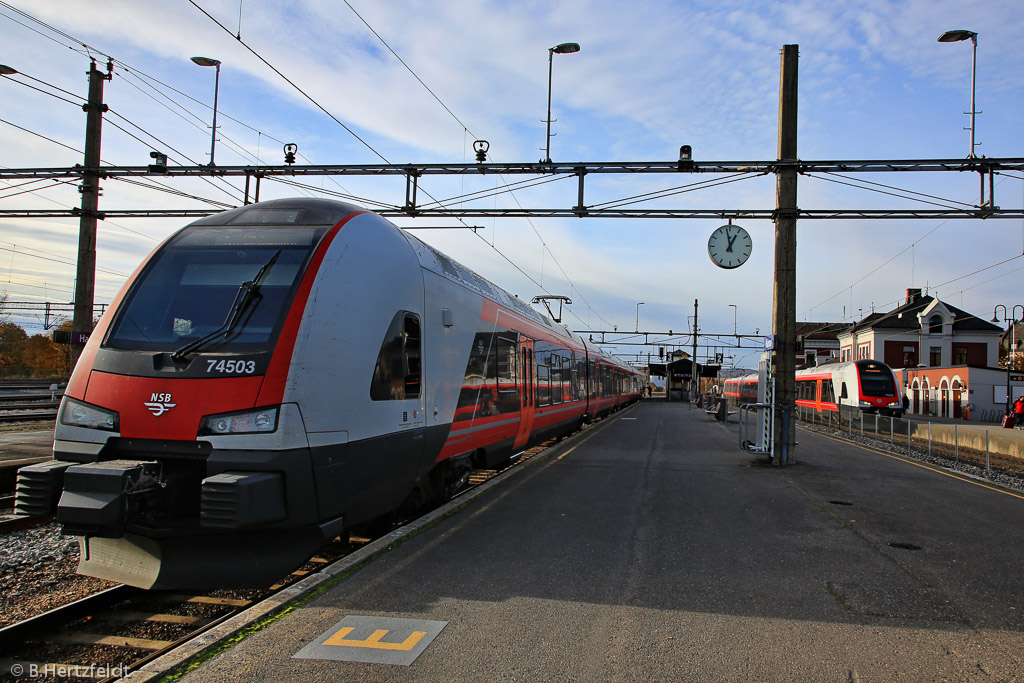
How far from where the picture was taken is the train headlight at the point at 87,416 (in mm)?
4922

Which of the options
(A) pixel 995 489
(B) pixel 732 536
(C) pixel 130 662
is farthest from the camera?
(A) pixel 995 489

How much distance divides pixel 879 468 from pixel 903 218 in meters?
5.04

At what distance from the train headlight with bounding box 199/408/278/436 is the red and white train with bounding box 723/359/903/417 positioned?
27.1m

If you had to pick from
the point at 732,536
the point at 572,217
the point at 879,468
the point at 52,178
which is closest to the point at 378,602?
the point at 732,536

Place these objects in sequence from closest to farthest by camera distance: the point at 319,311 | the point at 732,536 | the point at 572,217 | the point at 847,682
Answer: the point at 847,682 < the point at 319,311 < the point at 732,536 < the point at 572,217

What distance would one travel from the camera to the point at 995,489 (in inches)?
430

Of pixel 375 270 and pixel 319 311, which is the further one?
pixel 375 270

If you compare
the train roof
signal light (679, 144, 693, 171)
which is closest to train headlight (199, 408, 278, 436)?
→ the train roof

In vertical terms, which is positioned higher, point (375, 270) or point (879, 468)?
point (375, 270)

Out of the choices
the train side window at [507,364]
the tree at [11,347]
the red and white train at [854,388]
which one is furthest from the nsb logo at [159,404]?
the tree at [11,347]

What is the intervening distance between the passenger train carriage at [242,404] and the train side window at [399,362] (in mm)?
22

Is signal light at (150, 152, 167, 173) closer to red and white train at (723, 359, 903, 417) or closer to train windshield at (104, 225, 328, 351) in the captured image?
train windshield at (104, 225, 328, 351)

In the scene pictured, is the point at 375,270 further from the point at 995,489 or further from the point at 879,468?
the point at 879,468

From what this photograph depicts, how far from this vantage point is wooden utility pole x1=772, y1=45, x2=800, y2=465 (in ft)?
43.8
